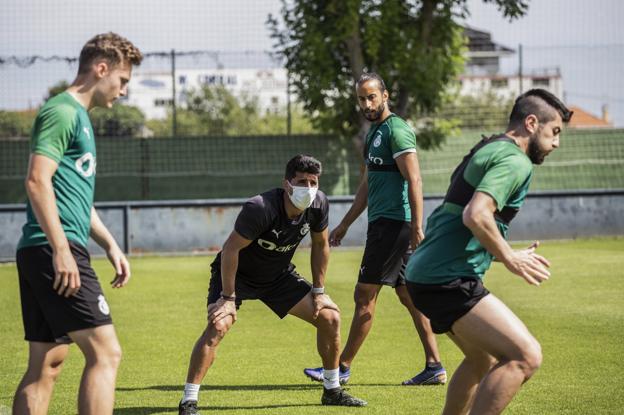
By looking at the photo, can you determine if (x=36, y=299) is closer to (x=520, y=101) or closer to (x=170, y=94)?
(x=520, y=101)

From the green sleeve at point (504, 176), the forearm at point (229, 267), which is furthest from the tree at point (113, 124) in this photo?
the green sleeve at point (504, 176)

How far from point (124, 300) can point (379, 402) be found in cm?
671

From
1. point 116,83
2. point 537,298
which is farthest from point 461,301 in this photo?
point 537,298

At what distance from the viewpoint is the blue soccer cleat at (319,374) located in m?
8.19

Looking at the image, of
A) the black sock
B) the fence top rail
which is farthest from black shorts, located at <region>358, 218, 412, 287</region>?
the fence top rail

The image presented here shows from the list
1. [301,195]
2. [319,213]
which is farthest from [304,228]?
[301,195]

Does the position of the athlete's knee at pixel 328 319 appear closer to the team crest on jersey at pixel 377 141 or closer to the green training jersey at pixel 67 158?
the team crest on jersey at pixel 377 141

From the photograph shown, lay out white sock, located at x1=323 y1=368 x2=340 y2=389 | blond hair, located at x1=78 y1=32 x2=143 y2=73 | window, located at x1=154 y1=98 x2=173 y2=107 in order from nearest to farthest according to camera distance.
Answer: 1. blond hair, located at x1=78 y1=32 x2=143 y2=73
2. white sock, located at x1=323 y1=368 x2=340 y2=389
3. window, located at x1=154 y1=98 x2=173 y2=107

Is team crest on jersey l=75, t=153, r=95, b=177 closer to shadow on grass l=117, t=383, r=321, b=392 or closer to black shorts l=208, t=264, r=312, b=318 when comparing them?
black shorts l=208, t=264, r=312, b=318

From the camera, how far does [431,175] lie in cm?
2395

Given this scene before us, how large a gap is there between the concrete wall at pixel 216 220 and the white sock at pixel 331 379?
487 inches

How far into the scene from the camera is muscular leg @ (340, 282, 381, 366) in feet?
26.7

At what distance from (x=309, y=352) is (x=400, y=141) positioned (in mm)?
2549

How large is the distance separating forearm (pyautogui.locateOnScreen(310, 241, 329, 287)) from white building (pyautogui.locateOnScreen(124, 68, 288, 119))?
50.6ft
